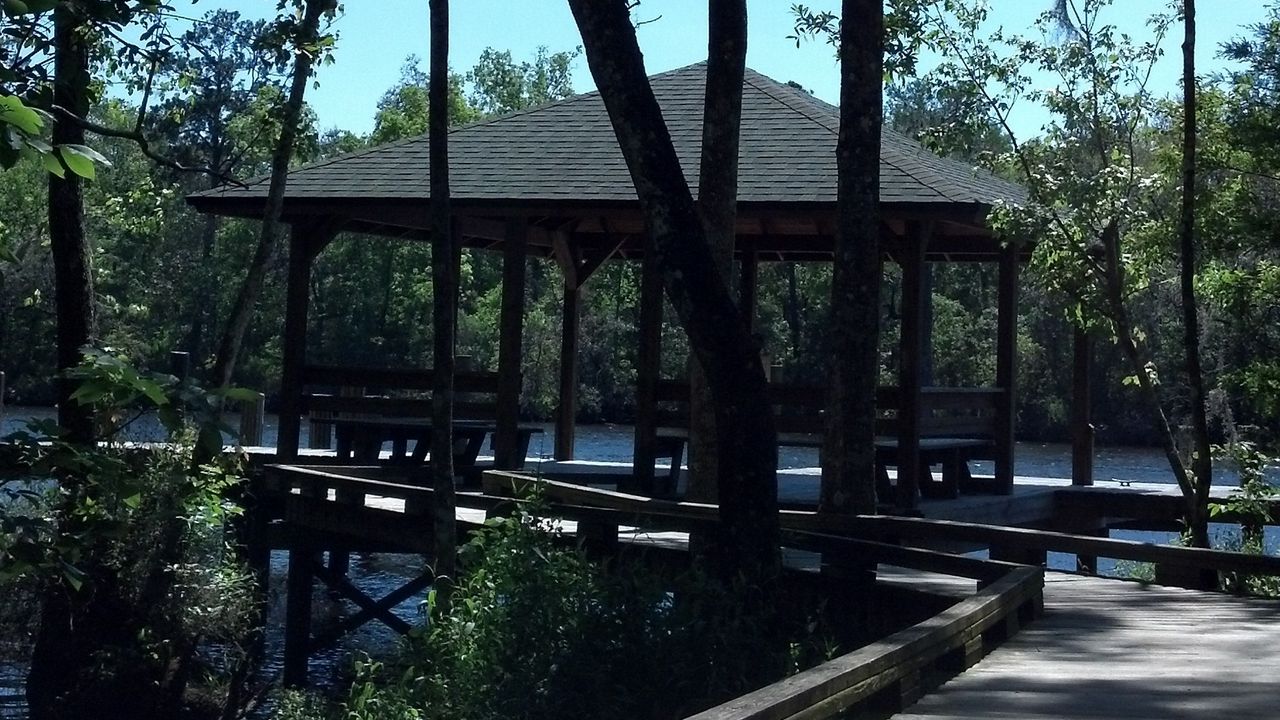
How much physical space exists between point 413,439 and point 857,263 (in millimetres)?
7221

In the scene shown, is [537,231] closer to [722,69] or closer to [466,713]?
[722,69]

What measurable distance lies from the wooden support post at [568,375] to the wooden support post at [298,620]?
183 inches

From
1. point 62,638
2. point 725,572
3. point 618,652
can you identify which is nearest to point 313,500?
point 62,638

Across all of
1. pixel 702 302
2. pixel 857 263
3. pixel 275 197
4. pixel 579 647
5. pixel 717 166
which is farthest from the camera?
pixel 275 197

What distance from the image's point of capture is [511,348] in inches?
587

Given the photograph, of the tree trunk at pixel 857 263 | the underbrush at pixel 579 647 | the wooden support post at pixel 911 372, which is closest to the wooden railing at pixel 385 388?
the wooden support post at pixel 911 372

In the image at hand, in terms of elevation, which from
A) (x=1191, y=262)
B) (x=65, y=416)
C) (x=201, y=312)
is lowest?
(x=65, y=416)

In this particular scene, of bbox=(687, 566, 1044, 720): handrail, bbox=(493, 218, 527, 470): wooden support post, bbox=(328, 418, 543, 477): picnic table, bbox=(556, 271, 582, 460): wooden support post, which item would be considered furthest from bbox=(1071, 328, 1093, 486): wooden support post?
bbox=(687, 566, 1044, 720): handrail

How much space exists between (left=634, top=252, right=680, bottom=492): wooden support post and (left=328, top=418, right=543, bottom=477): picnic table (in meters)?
1.51

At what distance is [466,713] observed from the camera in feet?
21.4

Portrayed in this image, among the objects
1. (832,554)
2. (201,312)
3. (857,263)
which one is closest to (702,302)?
(832,554)

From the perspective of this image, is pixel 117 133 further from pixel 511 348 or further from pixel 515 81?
pixel 515 81

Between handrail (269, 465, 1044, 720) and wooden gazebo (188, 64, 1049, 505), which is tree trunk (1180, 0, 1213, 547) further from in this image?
handrail (269, 465, 1044, 720)

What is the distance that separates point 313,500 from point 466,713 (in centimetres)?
750
